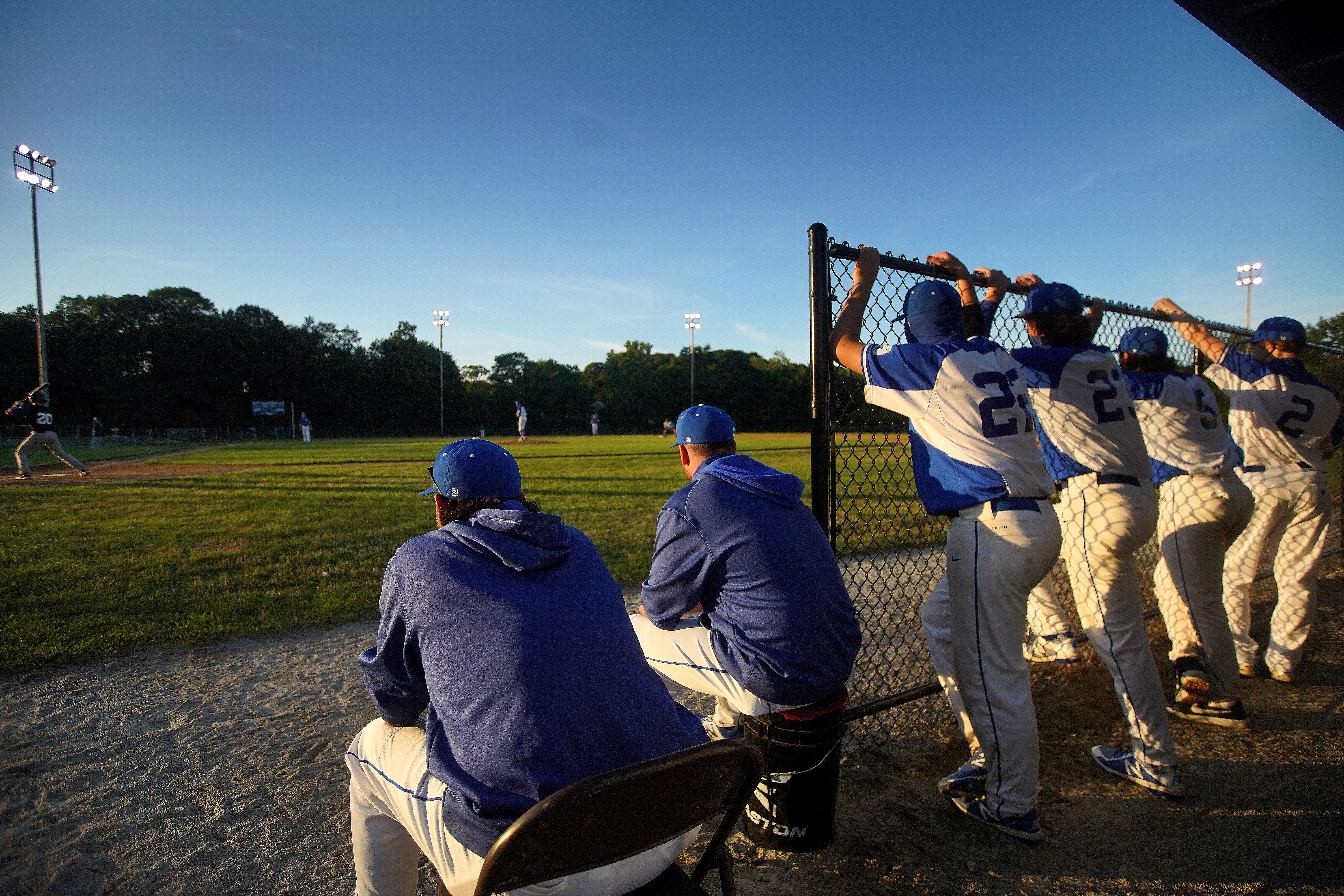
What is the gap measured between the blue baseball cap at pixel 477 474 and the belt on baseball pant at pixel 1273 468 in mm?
5062

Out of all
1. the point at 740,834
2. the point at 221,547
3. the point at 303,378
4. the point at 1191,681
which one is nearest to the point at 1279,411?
the point at 1191,681

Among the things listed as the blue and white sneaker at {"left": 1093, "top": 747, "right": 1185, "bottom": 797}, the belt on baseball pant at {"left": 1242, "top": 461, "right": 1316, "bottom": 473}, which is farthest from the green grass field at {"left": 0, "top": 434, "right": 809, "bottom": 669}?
the belt on baseball pant at {"left": 1242, "top": 461, "right": 1316, "bottom": 473}

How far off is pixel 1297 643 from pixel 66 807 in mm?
6901

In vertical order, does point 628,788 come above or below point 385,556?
above

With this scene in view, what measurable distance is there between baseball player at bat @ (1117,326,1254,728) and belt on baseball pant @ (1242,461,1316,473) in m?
0.80

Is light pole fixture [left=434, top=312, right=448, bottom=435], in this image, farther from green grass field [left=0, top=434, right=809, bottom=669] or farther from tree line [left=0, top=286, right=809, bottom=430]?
green grass field [left=0, top=434, right=809, bottom=669]

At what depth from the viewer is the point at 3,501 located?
11.6 m

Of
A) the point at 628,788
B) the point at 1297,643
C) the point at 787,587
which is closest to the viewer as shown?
the point at 628,788

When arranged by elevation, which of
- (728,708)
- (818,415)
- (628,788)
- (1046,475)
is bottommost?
(728,708)

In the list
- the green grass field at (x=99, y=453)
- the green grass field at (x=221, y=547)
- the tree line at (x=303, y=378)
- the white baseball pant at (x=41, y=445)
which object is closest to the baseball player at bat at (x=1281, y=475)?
the green grass field at (x=221, y=547)

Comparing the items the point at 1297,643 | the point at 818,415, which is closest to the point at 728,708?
the point at 818,415

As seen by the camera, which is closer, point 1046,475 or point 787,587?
point 787,587

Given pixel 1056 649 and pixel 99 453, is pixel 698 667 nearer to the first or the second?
pixel 1056 649

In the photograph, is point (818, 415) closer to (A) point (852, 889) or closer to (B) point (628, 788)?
(A) point (852, 889)
